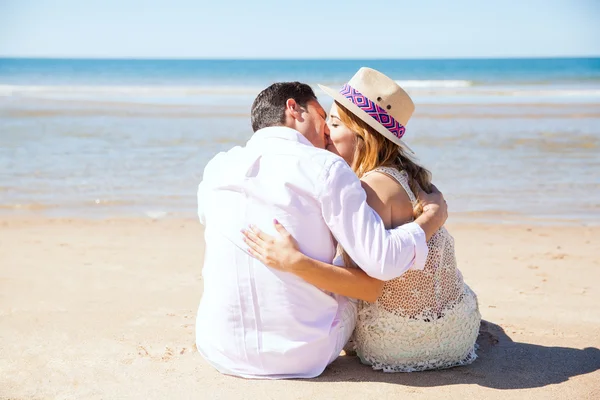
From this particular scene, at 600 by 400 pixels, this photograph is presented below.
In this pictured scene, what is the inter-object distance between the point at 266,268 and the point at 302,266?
0.18 metres

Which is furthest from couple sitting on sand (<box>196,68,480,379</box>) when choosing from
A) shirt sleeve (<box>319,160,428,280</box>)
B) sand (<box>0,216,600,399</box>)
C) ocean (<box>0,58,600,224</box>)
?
ocean (<box>0,58,600,224</box>)

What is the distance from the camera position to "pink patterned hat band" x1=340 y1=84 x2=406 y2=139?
10.8 feet

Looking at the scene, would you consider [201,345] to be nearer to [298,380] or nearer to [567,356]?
[298,380]

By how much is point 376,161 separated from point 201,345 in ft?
4.15

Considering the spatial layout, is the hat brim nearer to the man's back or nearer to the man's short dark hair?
the man's short dark hair

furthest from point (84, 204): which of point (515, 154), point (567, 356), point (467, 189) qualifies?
point (515, 154)

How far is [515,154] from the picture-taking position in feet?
37.9

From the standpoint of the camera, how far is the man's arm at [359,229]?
9.41ft

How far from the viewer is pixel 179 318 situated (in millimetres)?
4535

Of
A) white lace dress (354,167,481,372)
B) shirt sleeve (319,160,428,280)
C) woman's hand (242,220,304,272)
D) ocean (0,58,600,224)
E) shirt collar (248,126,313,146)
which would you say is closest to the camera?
shirt sleeve (319,160,428,280)

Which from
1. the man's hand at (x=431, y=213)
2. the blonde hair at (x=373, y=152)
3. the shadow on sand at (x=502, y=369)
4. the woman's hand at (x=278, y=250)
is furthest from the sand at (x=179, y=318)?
the blonde hair at (x=373, y=152)

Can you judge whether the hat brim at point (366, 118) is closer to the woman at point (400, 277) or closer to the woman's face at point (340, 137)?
the woman at point (400, 277)

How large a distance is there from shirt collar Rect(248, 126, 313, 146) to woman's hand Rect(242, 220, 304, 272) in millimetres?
383

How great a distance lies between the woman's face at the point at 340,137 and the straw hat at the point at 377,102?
0.33 feet
